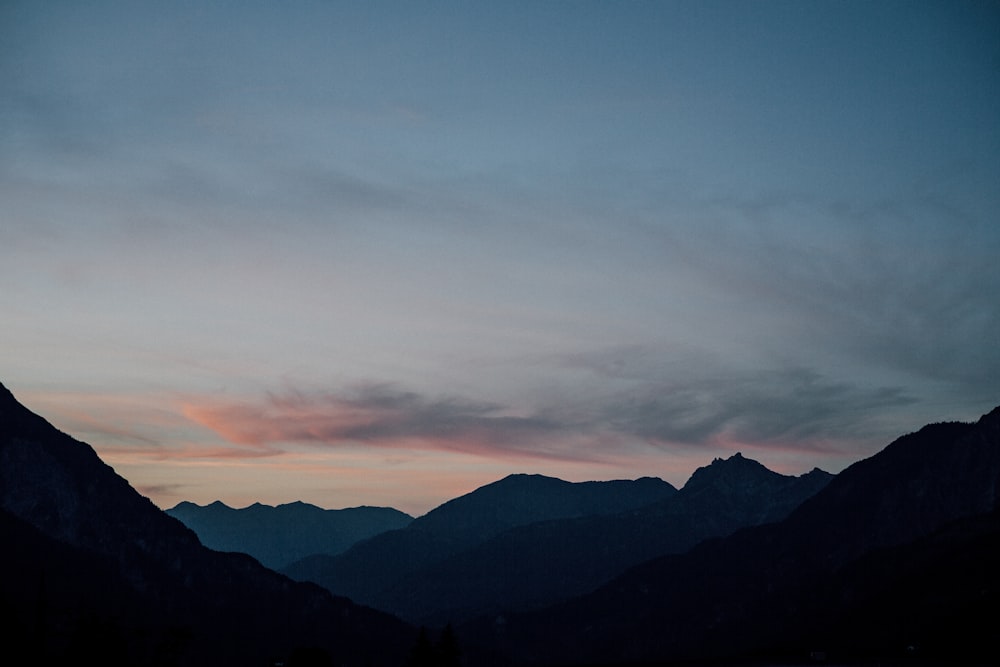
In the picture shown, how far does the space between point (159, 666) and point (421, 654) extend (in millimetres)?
50639

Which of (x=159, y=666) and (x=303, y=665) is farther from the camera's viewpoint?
(x=159, y=666)

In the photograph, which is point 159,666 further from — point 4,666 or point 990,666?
point 990,666

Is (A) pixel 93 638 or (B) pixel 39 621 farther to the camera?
(A) pixel 93 638

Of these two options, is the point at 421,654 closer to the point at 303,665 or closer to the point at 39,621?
the point at 303,665

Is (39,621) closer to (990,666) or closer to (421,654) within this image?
(421,654)

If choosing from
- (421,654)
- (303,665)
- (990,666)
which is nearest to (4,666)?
(303,665)

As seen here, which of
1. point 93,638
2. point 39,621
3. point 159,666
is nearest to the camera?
point 39,621

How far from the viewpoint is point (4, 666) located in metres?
177

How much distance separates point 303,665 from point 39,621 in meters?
42.5

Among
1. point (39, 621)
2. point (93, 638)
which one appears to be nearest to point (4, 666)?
point (93, 638)

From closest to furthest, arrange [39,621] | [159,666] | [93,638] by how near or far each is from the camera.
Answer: [39,621] → [93,638] → [159,666]

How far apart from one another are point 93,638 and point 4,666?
1831cm

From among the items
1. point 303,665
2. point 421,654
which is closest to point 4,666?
point 303,665

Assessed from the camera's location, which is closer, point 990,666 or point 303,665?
point 303,665
